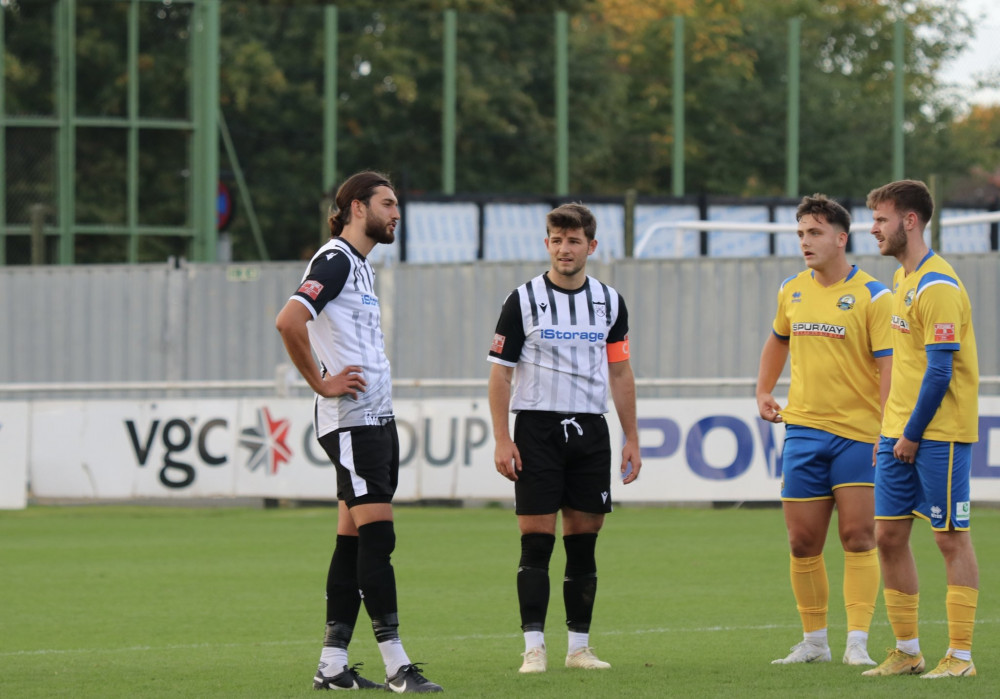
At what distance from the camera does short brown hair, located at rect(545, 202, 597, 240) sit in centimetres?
693

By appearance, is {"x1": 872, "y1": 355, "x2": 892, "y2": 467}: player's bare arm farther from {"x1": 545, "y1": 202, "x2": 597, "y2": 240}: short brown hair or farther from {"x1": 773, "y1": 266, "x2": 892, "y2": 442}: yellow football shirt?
{"x1": 545, "y1": 202, "x2": 597, "y2": 240}: short brown hair

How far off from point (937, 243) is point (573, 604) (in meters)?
10.6

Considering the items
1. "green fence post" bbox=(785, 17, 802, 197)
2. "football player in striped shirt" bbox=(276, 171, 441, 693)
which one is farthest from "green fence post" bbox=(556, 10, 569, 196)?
"football player in striped shirt" bbox=(276, 171, 441, 693)

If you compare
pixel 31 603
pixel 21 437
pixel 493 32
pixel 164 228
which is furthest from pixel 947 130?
pixel 31 603

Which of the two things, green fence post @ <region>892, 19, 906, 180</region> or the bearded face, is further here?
green fence post @ <region>892, 19, 906, 180</region>

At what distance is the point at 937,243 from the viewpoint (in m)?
16.5

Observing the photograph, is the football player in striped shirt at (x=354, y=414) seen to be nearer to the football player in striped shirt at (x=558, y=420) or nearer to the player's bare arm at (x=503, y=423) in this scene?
Answer: the player's bare arm at (x=503, y=423)

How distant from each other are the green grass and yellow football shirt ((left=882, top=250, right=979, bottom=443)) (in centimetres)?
101

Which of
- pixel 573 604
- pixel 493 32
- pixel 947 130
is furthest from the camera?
pixel 947 130

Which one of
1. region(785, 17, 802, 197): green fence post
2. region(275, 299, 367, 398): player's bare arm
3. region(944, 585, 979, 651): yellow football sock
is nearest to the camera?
region(275, 299, 367, 398): player's bare arm

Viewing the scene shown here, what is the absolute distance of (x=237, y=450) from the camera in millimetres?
15664

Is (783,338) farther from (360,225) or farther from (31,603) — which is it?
(31,603)

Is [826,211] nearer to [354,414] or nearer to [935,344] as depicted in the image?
Answer: [935,344]

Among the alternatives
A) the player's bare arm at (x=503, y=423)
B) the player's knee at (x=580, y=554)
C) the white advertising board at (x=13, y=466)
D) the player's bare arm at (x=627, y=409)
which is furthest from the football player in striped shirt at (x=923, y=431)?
the white advertising board at (x=13, y=466)
